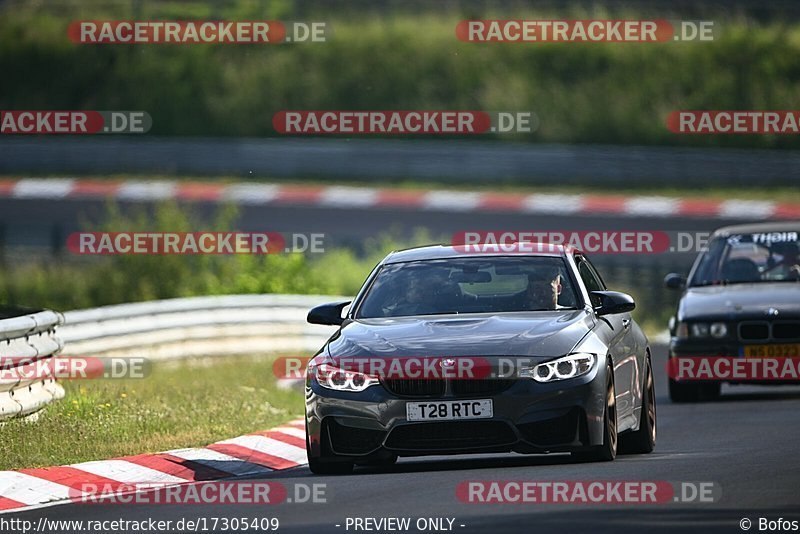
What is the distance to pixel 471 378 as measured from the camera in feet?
34.7

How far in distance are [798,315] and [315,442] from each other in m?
6.94

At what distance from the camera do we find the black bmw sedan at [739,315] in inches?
655

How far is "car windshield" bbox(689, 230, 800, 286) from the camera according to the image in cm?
1747

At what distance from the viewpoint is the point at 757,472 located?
1047 cm

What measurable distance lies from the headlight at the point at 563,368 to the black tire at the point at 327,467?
1.31 m

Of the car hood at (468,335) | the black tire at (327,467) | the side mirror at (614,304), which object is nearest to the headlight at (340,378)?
the car hood at (468,335)

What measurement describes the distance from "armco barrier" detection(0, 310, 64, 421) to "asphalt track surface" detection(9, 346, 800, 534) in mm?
2227

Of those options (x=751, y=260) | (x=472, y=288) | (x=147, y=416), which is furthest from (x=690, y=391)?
(x=472, y=288)

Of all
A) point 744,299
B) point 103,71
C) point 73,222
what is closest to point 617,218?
point 73,222

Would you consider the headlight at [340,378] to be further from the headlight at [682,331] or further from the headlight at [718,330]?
the headlight at [682,331]

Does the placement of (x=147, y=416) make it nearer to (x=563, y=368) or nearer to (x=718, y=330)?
(x=563, y=368)

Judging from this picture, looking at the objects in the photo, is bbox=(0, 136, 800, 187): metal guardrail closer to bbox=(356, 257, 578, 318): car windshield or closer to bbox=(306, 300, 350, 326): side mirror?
bbox=(356, 257, 578, 318): car windshield

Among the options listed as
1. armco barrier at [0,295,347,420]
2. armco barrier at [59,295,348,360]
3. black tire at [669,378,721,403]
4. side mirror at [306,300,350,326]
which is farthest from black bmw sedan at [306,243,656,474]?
armco barrier at [59,295,348,360]

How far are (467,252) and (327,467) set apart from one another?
6.11ft
